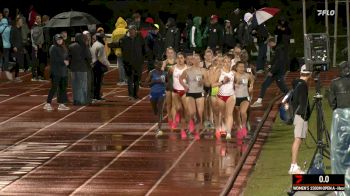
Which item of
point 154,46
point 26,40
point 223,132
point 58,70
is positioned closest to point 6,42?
point 26,40

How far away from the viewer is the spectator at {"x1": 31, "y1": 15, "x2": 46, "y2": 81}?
40.5 m

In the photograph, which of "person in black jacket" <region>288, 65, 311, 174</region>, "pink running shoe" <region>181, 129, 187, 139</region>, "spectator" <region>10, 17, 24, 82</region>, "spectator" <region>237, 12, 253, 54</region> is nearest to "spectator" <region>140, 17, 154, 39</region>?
"spectator" <region>237, 12, 253, 54</region>

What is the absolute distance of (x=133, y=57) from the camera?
35.8 m

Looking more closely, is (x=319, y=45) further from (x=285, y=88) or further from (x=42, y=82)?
(x=42, y=82)

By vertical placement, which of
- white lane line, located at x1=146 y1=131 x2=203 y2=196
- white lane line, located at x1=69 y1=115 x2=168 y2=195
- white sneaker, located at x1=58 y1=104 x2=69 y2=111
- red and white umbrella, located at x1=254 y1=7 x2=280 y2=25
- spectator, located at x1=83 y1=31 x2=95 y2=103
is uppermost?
red and white umbrella, located at x1=254 y1=7 x2=280 y2=25

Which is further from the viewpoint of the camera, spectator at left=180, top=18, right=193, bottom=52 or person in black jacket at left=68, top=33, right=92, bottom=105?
spectator at left=180, top=18, right=193, bottom=52

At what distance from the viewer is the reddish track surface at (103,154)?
2159 cm

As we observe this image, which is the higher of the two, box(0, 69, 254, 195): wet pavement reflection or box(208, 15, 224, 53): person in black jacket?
box(208, 15, 224, 53): person in black jacket

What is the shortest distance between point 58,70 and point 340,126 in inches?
584

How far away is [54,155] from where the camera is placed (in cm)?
2533

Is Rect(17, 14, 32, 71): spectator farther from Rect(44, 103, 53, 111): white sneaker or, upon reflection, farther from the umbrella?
Rect(44, 103, 53, 111): white sneaker

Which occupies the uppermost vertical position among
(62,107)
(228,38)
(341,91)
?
(341,91)

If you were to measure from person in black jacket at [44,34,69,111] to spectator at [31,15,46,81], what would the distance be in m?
6.91

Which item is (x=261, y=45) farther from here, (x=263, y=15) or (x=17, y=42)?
(x=17, y=42)
